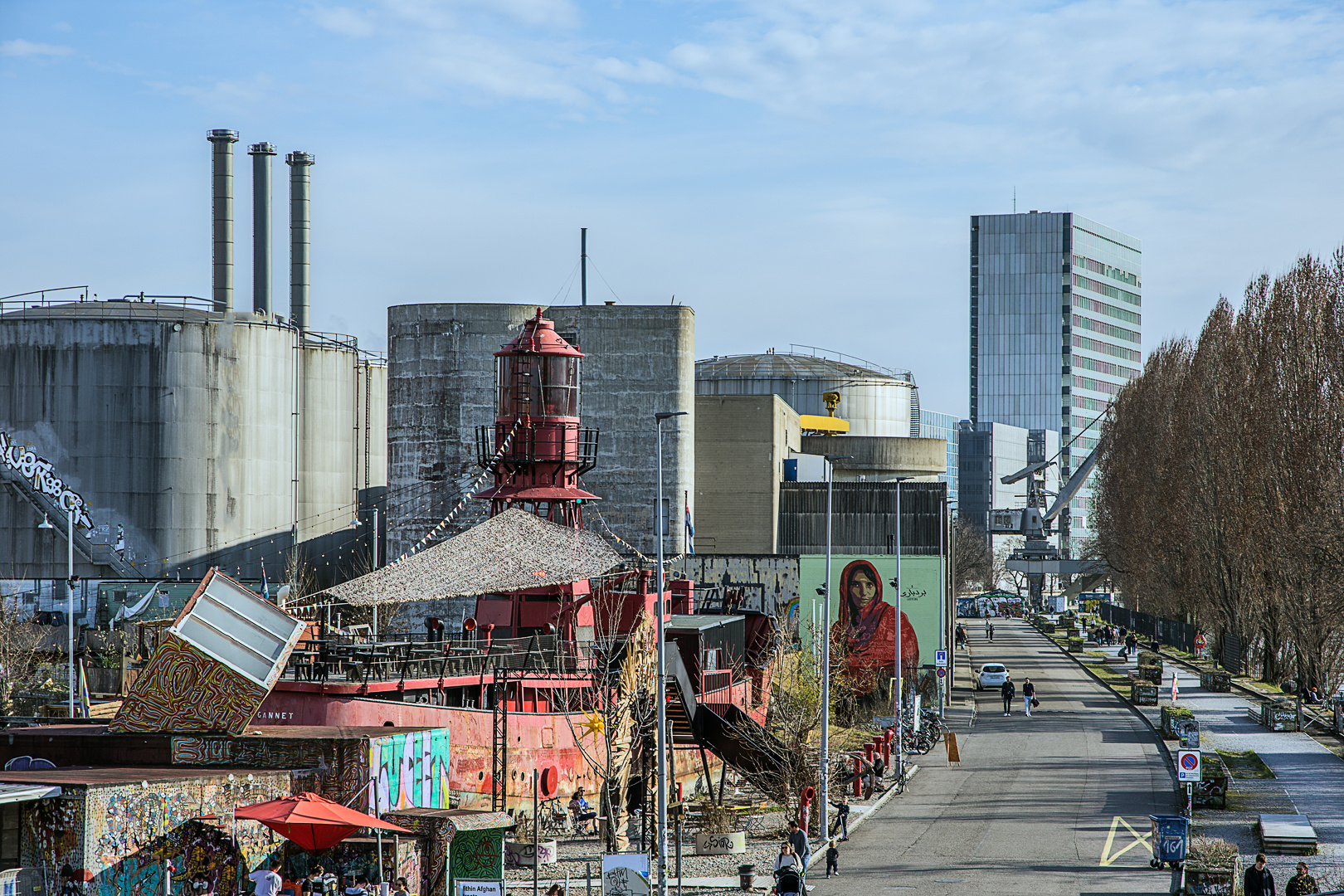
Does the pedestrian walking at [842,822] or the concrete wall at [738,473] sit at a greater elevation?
the concrete wall at [738,473]

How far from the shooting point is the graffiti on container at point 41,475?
67.2 m

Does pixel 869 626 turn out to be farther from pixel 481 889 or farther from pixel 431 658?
pixel 481 889

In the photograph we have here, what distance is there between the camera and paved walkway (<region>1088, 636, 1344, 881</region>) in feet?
99.3

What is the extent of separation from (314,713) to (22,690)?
97.1 feet

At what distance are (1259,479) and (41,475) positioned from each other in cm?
5732

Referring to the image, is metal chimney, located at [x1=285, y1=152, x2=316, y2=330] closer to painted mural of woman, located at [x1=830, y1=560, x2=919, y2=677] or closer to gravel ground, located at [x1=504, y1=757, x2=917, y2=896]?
painted mural of woman, located at [x1=830, y1=560, x2=919, y2=677]

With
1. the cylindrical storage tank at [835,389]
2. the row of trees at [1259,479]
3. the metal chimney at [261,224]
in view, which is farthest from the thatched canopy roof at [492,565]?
the cylindrical storage tank at [835,389]

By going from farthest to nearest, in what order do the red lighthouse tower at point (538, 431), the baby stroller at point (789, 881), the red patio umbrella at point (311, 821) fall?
the red lighthouse tower at point (538, 431) < the baby stroller at point (789, 881) < the red patio umbrella at point (311, 821)

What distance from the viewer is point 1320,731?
49.9m

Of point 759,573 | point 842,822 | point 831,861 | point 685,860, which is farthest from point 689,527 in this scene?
point 831,861

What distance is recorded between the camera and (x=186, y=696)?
1018 inches

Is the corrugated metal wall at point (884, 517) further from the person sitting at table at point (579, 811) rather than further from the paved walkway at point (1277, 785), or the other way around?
the person sitting at table at point (579, 811)

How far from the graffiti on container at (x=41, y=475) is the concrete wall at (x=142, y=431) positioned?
383 millimetres

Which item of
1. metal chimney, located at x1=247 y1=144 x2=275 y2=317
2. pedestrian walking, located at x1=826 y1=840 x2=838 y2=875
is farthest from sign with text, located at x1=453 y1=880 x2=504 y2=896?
metal chimney, located at x1=247 y1=144 x2=275 y2=317
